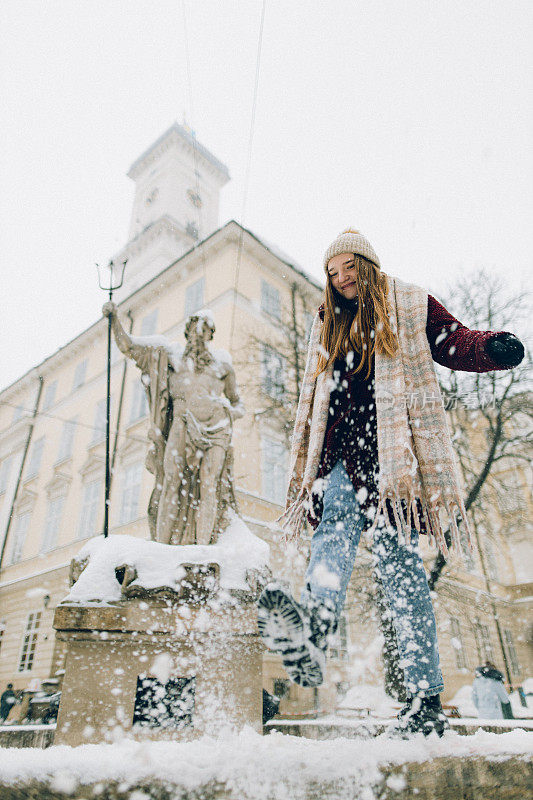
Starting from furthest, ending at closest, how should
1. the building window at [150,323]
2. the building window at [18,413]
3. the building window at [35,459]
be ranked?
the building window at [18,413], the building window at [35,459], the building window at [150,323]

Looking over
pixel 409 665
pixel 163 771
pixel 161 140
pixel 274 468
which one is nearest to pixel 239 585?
pixel 409 665

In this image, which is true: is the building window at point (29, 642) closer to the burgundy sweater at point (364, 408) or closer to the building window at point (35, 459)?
the building window at point (35, 459)

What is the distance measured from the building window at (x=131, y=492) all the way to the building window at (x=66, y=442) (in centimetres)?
529

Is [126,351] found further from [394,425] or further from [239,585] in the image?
[394,425]

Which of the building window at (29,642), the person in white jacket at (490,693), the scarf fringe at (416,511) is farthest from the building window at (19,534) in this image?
the scarf fringe at (416,511)

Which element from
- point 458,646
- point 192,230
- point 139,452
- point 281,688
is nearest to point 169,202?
point 192,230

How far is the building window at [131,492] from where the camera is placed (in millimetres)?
17703

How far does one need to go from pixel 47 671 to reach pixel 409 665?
19320 mm

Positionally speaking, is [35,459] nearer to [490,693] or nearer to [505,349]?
[490,693]

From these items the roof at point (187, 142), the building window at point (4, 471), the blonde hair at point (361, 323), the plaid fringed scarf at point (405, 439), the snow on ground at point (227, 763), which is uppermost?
the roof at point (187, 142)

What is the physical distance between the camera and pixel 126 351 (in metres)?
4.40

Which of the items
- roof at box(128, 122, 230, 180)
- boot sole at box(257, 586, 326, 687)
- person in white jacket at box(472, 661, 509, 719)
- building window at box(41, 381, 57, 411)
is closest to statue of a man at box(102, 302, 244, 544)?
boot sole at box(257, 586, 326, 687)

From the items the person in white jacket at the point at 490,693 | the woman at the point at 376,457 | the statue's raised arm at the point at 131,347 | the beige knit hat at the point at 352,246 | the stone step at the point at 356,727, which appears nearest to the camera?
the woman at the point at 376,457

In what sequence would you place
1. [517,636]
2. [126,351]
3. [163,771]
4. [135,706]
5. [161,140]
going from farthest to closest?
[161,140], [517,636], [126,351], [135,706], [163,771]
